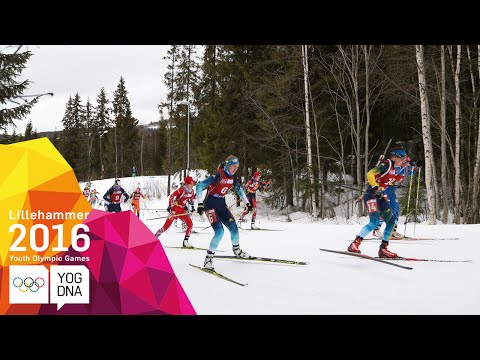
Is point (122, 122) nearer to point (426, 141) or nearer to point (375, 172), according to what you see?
point (426, 141)

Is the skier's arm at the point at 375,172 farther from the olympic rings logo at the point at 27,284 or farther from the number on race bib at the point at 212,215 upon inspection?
the olympic rings logo at the point at 27,284

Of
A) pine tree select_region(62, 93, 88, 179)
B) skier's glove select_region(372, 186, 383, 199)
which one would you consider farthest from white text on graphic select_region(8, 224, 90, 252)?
pine tree select_region(62, 93, 88, 179)

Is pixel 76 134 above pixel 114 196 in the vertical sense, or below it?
above

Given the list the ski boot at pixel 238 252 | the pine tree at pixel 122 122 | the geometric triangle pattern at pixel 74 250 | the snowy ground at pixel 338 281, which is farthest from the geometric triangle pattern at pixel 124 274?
the pine tree at pixel 122 122

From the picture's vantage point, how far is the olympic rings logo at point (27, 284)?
11.8 ft

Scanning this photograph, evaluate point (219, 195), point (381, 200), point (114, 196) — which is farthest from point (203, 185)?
point (114, 196)

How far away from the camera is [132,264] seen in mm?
4363

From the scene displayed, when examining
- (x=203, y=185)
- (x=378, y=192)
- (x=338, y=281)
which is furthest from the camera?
(x=378, y=192)

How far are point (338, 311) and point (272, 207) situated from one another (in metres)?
17.9

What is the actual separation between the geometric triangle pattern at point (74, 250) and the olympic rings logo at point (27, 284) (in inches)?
4.8

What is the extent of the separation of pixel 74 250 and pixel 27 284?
0.54 meters

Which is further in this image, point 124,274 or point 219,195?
point 219,195

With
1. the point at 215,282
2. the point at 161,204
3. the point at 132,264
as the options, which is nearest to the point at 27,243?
the point at 132,264

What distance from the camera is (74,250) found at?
12.4ft
